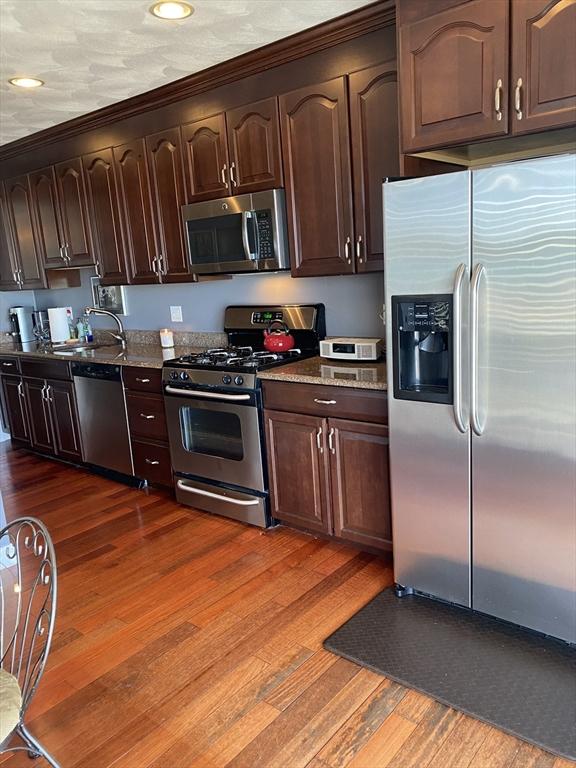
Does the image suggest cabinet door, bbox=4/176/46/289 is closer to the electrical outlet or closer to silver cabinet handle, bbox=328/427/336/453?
the electrical outlet

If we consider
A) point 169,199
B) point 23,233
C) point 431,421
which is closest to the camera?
point 431,421

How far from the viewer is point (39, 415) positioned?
4.57 m

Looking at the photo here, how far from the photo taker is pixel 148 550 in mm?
2986

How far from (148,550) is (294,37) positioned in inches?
103

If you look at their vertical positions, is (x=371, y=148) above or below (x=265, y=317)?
above

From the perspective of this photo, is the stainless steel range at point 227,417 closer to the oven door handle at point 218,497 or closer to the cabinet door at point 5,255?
the oven door handle at point 218,497

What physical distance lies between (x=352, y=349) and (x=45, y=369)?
2616 millimetres

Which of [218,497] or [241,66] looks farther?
[218,497]

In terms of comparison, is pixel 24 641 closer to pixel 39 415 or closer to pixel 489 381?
Result: pixel 489 381

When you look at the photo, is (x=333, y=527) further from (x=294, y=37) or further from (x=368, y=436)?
(x=294, y=37)

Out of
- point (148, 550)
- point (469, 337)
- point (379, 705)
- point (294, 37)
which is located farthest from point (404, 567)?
point (294, 37)

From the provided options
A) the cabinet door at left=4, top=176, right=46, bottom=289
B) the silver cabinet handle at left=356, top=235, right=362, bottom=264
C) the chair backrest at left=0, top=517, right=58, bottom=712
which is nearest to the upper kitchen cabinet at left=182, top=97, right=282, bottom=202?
the silver cabinet handle at left=356, top=235, right=362, bottom=264

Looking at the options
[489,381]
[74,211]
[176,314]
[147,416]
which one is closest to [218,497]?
[147,416]

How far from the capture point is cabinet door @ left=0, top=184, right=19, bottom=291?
476cm
